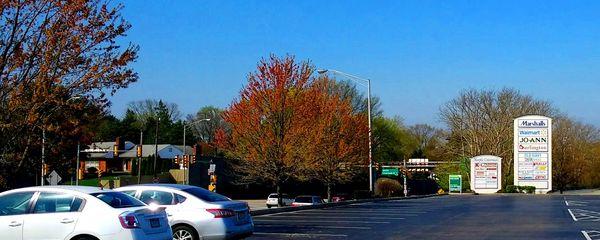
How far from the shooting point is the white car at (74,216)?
11.0 metres

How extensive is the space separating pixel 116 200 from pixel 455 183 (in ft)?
216

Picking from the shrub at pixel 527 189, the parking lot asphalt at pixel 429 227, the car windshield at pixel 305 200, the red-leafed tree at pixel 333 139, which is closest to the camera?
the parking lot asphalt at pixel 429 227

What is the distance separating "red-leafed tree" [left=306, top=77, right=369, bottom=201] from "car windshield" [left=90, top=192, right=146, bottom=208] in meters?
26.6

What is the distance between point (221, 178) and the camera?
209 ft

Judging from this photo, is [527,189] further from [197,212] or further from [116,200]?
[116,200]

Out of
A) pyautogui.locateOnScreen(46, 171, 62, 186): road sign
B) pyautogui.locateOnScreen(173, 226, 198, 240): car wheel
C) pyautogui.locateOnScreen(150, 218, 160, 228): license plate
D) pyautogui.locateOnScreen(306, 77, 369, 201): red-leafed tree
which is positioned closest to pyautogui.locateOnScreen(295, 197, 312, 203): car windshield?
pyautogui.locateOnScreen(306, 77, 369, 201): red-leafed tree

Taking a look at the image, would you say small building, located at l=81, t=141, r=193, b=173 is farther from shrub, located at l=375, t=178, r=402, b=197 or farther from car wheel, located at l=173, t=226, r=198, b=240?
car wheel, located at l=173, t=226, r=198, b=240

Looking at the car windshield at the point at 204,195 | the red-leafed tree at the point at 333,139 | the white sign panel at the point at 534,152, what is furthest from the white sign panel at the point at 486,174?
the car windshield at the point at 204,195

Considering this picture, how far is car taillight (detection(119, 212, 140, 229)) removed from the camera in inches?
434

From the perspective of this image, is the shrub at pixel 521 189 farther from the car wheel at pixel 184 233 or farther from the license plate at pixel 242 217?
the car wheel at pixel 184 233

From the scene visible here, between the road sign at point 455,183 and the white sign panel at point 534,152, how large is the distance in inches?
217

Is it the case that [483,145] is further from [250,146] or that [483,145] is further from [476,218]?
[476,218]

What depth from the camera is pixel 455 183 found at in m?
74.6

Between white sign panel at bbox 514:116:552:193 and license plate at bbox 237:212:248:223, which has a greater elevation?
white sign panel at bbox 514:116:552:193
